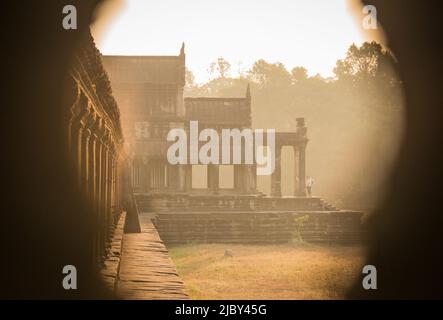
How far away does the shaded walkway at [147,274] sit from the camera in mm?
7422

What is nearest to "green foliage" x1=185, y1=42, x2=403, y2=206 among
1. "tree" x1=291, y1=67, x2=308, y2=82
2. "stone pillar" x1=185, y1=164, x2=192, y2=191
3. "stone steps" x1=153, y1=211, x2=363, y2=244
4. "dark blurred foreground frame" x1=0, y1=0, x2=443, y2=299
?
"tree" x1=291, y1=67, x2=308, y2=82

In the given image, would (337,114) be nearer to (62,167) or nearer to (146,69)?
(146,69)

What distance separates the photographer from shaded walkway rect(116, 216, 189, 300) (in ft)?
24.3

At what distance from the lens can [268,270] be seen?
1839 cm

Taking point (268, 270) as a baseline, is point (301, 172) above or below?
above

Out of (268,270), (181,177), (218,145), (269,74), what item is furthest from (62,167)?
(269,74)

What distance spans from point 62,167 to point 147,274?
15.9ft

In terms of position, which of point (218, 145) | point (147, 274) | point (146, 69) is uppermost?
point (146, 69)

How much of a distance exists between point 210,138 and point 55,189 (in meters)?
35.4

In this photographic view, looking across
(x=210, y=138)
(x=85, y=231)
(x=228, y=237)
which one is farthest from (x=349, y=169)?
(x=85, y=231)

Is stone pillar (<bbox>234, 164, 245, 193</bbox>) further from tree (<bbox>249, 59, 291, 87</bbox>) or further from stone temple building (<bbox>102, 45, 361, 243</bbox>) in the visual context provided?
tree (<bbox>249, 59, 291, 87</bbox>)

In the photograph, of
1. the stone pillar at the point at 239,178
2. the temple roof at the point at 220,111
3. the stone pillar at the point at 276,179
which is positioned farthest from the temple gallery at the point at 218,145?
the stone pillar at the point at 239,178

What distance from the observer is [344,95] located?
6234 cm

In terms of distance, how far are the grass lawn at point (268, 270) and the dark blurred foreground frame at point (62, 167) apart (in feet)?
30.3
